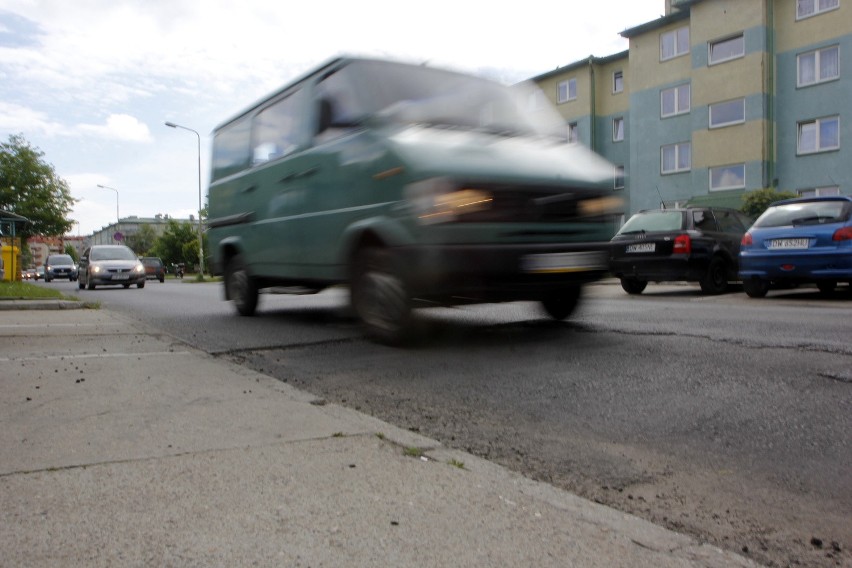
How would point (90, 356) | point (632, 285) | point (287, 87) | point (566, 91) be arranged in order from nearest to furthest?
point (90, 356)
point (287, 87)
point (632, 285)
point (566, 91)

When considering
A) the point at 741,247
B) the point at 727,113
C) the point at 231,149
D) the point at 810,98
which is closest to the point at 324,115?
the point at 231,149

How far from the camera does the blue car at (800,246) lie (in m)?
10.4

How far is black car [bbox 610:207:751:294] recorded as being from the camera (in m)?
12.4

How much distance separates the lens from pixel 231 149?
31.6ft

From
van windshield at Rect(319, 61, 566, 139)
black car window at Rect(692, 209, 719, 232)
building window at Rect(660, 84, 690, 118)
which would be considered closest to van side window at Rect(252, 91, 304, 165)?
van windshield at Rect(319, 61, 566, 139)

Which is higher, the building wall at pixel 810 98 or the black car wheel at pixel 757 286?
the building wall at pixel 810 98

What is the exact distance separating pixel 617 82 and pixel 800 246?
3172 centimetres

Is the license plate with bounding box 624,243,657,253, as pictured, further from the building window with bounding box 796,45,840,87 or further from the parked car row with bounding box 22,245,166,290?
the building window with bounding box 796,45,840,87

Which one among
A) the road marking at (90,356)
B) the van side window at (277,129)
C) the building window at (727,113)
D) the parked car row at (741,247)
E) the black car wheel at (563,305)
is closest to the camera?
the road marking at (90,356)

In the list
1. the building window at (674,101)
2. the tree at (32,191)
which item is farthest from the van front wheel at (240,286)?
the tree at (32,191)

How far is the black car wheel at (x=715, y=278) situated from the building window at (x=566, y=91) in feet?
99.9

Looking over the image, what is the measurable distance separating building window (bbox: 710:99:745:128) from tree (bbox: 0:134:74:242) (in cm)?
5269

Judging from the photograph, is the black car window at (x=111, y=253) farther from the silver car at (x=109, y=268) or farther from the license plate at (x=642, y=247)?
the license plate at (x=642, y=247)

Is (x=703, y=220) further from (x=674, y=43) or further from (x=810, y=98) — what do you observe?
(x=674, y=43)
